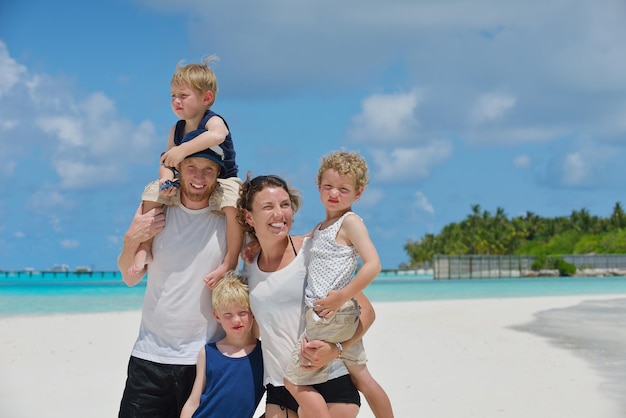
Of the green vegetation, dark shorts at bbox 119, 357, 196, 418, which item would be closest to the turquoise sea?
the green vegetation

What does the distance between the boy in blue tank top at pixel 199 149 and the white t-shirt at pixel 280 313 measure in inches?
11.5

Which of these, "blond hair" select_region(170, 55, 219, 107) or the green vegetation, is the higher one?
the green vegetation

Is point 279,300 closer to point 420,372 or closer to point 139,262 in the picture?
point 139,262

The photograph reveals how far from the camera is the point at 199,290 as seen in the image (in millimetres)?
3926

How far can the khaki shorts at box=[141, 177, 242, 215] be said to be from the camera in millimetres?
3877

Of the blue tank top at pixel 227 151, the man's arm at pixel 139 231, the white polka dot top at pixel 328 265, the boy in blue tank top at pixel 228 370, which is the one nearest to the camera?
the white polka dot top at pixel 328 265

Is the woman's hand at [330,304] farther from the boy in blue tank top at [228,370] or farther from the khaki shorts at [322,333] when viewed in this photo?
the boy in blue tank top at [228,370]

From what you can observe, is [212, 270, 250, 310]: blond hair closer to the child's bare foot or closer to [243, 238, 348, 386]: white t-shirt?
[243, 238, 348, 386]: white t-shirt

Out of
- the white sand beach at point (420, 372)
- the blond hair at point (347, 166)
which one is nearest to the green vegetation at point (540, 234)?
the white sand beach at point (420, 372)

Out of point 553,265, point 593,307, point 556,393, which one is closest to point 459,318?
point 593,307

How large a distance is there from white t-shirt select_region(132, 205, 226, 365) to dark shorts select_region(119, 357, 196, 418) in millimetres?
47

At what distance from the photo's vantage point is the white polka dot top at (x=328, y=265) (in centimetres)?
364

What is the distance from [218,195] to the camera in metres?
3.93

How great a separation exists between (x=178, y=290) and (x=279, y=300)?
0.61 meters
